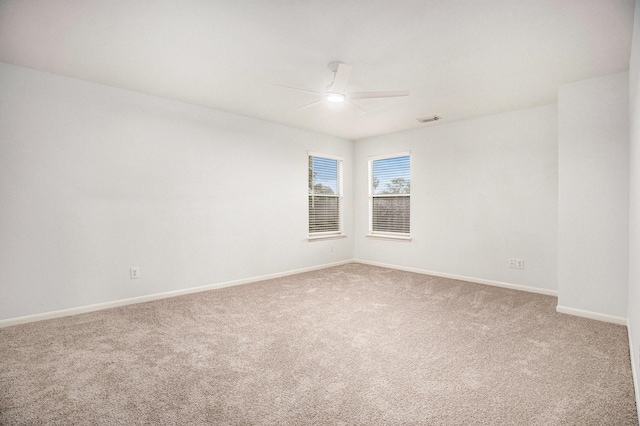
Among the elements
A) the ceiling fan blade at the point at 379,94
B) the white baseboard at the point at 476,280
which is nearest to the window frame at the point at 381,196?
the white baseboard at the point at 476,280

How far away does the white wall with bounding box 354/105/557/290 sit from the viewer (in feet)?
14.0

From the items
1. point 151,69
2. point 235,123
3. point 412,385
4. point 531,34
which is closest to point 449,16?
point 531,34

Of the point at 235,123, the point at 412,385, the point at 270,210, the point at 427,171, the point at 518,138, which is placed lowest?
the point at 412,385

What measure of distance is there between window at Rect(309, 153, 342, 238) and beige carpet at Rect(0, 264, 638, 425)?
2420 millimetres

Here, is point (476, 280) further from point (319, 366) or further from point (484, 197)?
point (319, 366)

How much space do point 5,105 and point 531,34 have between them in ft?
15.9

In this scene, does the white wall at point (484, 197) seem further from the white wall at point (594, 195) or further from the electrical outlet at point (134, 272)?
the electrical outlet at point (134, 272)

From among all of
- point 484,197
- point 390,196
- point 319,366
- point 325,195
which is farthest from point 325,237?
point 319,366

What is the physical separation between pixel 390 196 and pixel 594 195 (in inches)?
124

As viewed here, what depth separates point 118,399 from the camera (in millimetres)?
1910

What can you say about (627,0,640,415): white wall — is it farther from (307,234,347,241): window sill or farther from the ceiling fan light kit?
(307,234,347,241): window sill

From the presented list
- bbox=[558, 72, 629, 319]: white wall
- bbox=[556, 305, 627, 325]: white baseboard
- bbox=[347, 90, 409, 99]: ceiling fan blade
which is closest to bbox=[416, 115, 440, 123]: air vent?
bbox=[558, 72, 629, 319]: white wall

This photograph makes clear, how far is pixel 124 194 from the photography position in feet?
12.3

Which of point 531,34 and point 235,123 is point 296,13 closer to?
point 531,34
